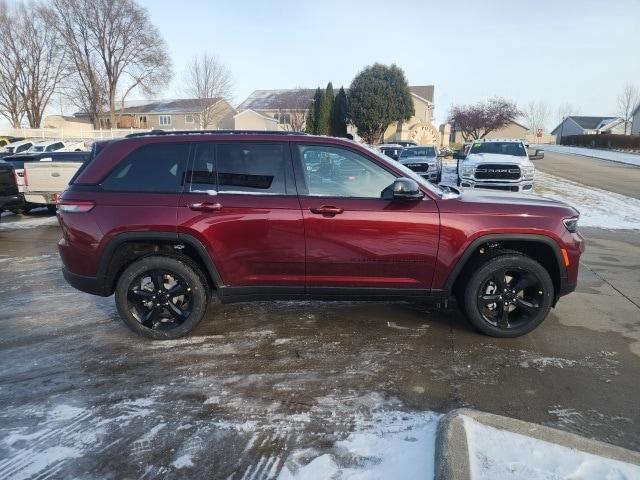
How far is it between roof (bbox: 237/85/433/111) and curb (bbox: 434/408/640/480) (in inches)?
1664

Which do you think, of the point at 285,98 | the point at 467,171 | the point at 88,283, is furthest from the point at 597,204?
the point at 285,98

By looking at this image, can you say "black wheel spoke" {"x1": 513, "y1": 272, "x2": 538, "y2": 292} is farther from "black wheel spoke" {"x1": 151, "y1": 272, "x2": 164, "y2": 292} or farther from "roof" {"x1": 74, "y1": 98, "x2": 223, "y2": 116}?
"roof" {"x1": 74, "y1": 98, "x2": 223, "y2": 116}

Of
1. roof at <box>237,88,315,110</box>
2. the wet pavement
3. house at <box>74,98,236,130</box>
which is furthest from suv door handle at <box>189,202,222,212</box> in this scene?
house at <box>74,98,236,130</box>

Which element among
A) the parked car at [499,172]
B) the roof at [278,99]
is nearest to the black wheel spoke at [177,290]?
the parked car at [499,172]

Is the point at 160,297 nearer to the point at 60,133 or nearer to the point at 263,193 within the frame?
the point at 263,193

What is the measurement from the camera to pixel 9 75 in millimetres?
49156

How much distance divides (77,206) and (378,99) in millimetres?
35584

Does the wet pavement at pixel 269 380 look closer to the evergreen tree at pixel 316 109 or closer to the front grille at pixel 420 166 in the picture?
the front grille at pixel 420 166

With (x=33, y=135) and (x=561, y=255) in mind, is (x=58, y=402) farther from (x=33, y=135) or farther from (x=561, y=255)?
(x=33, y=135)

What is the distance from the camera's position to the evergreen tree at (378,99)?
37.2 metres

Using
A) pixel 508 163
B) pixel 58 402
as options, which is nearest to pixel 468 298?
pixel 58 402

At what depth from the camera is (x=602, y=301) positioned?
17.4 feet

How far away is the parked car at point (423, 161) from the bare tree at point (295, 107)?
24606 mm

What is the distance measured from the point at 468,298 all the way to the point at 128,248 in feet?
10.3
